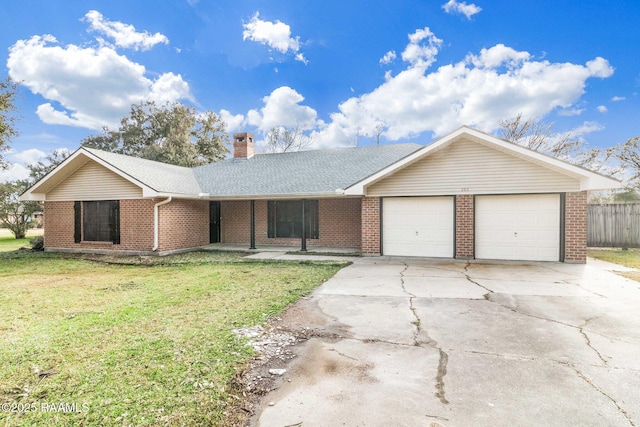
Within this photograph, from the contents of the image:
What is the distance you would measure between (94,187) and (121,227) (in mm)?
A: 2041

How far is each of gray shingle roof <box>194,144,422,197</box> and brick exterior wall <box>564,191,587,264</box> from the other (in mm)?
6007

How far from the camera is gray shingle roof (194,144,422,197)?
12.2 meters

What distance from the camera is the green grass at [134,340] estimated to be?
244cm

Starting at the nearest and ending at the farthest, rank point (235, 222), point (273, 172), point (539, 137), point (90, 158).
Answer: point (90, 158) → point (273, 172) → point (235, 222) → point (539, 137)

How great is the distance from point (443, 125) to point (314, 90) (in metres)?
11.3

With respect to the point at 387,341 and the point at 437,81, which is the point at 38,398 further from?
the point at 437,81

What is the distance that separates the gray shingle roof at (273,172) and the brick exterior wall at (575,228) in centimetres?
593

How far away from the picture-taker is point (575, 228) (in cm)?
894

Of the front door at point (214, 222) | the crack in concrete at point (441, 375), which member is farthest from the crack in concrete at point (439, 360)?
the front door at point (214, 222)

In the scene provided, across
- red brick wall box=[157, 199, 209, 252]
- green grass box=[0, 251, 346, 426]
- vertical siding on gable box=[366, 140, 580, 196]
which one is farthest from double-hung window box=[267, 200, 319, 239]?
green grass box=[0, 251, 346, 426]

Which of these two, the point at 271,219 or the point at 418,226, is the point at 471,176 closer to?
the point at 418,226

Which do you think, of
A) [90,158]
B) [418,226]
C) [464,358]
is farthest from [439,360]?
[90,158]

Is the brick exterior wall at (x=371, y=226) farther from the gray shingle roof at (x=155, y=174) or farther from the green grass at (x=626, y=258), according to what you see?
the gray shingle roof at (x=155, y=174)

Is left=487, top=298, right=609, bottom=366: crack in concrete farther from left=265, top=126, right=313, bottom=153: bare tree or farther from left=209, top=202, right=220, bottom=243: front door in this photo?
left=265, top=126, right=313, bottom=153: bare tree
